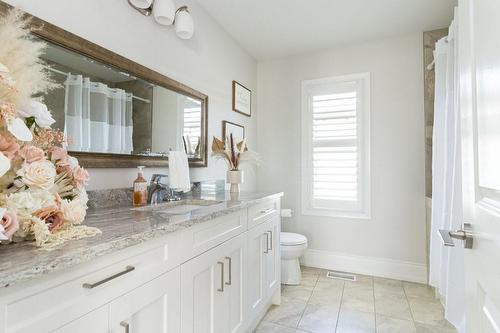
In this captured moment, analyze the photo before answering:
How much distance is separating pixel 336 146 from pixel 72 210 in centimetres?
273

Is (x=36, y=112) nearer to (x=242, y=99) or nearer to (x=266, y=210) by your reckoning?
(x=266, y=210)

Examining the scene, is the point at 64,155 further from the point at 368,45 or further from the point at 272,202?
the point at 368,45

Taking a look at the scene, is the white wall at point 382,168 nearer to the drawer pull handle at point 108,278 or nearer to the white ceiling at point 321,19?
the white ceiling at point 321,19

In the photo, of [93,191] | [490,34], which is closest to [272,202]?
[93,191]

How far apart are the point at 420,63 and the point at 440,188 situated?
4.49 feet

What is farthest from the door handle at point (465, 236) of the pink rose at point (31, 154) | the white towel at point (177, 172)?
the white towel at point (177, 172)

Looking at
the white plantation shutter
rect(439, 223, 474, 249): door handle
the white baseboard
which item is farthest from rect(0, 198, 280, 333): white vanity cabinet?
the white baseboard

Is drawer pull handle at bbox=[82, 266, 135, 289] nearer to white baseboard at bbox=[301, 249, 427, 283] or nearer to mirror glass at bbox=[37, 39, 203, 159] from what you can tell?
mirror glass at bbox=[37, 39, 203, 159]

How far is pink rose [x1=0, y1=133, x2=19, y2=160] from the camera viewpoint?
2.22ft

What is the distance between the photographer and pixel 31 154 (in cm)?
74

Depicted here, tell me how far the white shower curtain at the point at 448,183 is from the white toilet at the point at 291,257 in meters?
1.09

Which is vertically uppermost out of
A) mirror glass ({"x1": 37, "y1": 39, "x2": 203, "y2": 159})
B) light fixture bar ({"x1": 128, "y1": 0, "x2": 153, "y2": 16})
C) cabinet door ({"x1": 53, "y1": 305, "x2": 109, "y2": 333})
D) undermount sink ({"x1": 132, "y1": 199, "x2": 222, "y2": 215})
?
light fixture bar ({"x1": 128, "y1": 0, "x2": 153, "y2": 16})

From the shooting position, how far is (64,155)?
875 mm

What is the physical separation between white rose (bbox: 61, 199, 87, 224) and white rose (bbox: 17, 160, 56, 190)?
0.09m
